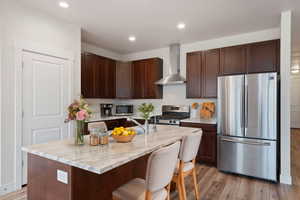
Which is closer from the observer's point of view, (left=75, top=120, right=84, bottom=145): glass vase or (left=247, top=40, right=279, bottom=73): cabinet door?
(left=75, top=120, right=84, bottom=145): glass vase

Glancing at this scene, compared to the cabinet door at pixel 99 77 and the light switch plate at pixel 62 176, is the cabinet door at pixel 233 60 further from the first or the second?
the light switch plate at pixel 62 176

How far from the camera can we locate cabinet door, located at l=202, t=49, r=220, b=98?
3802 millimetres

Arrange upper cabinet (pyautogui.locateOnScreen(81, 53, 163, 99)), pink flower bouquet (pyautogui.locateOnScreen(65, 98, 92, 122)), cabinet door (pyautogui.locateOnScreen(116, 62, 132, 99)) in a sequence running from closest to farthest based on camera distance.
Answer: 1. pink flower bouquet (pyautogui.locateOnScreen(65, 98, 92, 122))
2. upper cabinet (pyautogui.locateOnScreen(81, 53, 163, 99))
3. cabinet door (pyautogui.locateOnScreen(116, 62, 132, 99))

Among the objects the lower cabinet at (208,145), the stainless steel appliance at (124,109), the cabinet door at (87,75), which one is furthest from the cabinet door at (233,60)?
the cabinet door at (87,75)

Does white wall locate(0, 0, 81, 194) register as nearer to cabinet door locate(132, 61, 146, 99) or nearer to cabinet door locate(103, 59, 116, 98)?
cabinet door locate(103, 59, 116, 98)

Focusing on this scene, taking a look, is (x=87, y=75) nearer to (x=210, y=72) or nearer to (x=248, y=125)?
(x=210, y=72)

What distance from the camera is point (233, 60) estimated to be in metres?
3.61

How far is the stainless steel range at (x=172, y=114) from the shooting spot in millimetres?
4090

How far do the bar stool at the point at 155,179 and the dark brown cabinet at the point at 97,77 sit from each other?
2.93m

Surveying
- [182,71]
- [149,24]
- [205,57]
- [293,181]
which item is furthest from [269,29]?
[293,181]

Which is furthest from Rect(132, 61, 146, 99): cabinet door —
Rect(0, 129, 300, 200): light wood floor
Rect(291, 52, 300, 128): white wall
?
Rect(291, 52, 300, 128): white wall

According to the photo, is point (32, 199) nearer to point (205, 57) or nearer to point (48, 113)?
point (48, 113)

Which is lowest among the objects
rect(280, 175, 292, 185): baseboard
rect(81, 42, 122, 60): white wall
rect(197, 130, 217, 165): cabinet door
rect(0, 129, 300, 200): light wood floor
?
rect(0, 129, 300, 200): light wood floor

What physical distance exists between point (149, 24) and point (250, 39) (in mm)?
2178
